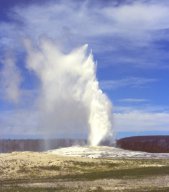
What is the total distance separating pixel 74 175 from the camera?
72.9 meters

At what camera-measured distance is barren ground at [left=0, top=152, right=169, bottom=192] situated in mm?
55031

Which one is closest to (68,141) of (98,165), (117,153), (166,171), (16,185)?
(117,153)

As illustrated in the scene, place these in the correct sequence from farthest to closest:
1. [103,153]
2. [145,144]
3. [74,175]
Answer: [145,144], [103,153], [74,175]

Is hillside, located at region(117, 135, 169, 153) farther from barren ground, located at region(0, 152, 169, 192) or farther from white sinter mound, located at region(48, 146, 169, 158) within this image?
barren ground, located at region(0, 152, 169, 192)

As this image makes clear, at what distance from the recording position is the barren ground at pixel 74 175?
181ft

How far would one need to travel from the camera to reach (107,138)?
147375 millimetres

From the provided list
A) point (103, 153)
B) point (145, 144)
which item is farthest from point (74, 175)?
point (145, 144)

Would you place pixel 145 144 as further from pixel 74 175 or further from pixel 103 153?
pixel 74 175

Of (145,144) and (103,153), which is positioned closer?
(103,153)

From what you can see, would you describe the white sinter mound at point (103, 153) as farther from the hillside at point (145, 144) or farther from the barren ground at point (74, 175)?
the hillside at point (145, 144)

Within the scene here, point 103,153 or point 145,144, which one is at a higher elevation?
point 145,144

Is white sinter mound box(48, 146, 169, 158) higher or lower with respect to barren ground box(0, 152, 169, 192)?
higher

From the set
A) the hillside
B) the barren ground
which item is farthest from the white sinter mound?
the hillside

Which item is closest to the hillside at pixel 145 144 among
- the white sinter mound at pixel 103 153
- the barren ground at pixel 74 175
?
the white sinter mound at pixel 103 153
